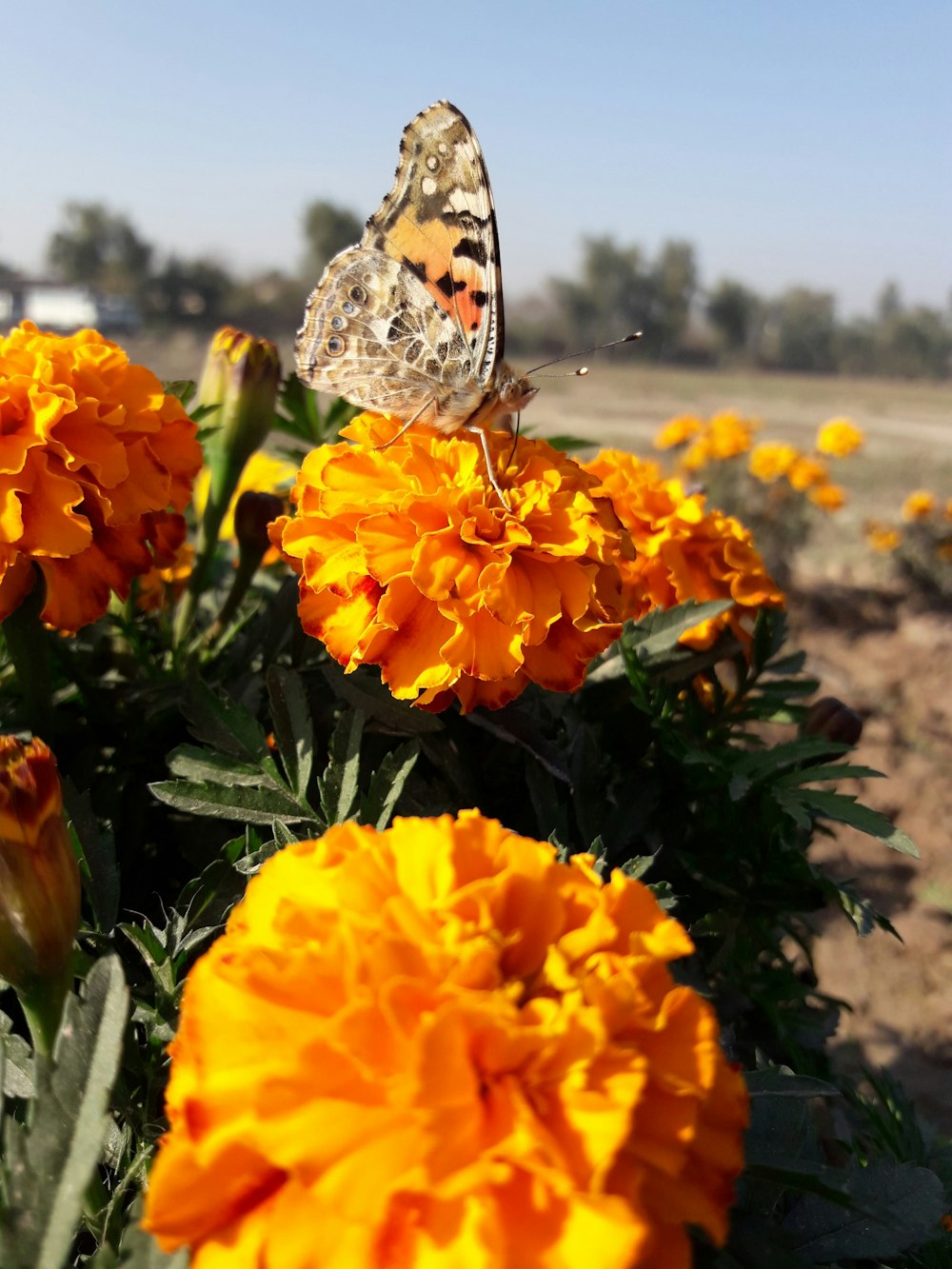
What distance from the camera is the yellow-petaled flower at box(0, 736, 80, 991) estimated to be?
2.10 ft

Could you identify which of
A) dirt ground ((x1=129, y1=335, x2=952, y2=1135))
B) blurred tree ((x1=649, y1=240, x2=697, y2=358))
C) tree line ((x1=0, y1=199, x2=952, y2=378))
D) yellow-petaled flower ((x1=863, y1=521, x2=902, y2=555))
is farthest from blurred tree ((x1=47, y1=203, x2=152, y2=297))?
yellow-petaled flower ((x1=863, y1=521, x2=902, y2=555))

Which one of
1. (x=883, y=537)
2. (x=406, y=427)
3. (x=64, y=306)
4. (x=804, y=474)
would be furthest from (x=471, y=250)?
(x=64, y=306)

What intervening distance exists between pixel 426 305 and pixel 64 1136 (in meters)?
0.96

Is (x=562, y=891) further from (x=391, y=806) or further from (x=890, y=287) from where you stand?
(x=890, y=287)

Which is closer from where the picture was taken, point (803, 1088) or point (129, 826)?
point (803, 1088)

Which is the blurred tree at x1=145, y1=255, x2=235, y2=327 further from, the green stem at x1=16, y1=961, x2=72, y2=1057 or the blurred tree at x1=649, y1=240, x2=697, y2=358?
→ the green stem at x1=16, y1=961, x2=72, y2=1057

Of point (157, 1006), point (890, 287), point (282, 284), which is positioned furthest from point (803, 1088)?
point (890, 287)

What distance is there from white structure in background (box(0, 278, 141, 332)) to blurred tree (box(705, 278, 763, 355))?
53.4ft

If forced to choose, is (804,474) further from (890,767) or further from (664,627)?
(664,627)

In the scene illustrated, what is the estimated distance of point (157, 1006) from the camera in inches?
27.9

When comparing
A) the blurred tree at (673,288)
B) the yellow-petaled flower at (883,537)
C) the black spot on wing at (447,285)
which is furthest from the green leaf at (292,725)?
the blurred tree at (673,288)

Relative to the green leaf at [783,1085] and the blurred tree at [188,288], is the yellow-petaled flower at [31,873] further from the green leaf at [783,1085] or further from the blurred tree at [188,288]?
the blurred tree at [188,288]

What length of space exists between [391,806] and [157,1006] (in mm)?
219

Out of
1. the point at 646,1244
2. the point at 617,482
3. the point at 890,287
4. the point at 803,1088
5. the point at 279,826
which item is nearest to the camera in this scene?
the point at 646,1244
